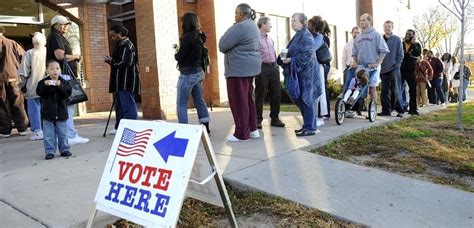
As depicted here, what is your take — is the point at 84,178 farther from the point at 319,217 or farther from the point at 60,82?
the point at 319,217

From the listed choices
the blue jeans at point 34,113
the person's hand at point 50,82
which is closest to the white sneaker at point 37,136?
the blue jeans at point 34,113

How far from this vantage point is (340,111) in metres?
7.39

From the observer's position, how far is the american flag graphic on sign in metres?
3.09

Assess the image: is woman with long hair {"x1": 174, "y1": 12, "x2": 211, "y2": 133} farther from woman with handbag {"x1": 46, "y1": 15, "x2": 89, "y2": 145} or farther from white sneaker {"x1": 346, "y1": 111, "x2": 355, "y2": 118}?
white sneaker {"x1": 346, "y1": 111, "x2": 355, "y2": 118}

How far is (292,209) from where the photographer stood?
11.9 ft

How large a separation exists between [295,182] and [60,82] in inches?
119

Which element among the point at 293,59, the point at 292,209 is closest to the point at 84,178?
the point at 292,209

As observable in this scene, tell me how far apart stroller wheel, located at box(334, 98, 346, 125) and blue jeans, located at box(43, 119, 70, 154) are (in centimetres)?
419

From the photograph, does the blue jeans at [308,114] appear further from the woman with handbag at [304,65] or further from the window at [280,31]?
the window at [280,31]

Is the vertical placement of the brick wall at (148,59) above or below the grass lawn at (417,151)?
above

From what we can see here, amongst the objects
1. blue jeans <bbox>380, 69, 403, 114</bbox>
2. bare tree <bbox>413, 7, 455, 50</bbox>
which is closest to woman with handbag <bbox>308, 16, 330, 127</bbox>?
blue jeans <bbox>380, 69, 403, 114</bbox>

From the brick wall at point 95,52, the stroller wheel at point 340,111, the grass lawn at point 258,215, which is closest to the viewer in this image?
the grass lawn at point 258,215

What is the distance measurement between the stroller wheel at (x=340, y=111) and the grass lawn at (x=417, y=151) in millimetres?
602

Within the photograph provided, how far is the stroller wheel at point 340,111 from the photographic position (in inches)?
286
